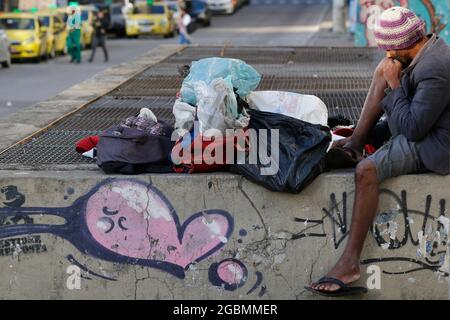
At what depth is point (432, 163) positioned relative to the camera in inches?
228

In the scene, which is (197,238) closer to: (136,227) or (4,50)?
(136,227)

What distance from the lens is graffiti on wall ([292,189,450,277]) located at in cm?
593

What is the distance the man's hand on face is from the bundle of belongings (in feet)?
1.56

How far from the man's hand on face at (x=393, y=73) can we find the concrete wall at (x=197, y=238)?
64cm

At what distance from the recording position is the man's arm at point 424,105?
560cm

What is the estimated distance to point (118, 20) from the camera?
150 ft

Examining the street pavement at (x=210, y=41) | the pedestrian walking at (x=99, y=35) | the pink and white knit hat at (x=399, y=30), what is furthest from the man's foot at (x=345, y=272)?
the pedestrian walking at (x=99, y=35)

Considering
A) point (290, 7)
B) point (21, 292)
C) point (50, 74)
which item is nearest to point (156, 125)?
point (21, 292)

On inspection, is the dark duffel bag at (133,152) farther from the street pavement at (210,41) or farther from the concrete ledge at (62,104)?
the street pavement at (210,41)

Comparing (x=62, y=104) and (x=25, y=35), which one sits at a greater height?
(x=62, y=104)

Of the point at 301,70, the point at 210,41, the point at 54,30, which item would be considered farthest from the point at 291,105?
the point at 210,41

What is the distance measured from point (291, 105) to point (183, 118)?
80cm
